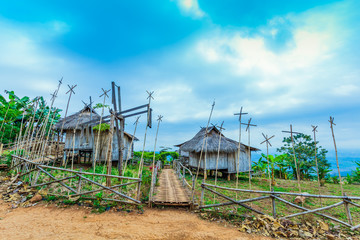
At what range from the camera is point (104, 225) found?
16.6 ft

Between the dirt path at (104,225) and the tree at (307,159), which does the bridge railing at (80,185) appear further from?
the tree at (307,159)

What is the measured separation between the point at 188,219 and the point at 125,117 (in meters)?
4.99

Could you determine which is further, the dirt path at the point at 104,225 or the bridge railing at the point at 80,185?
the bridge railing at the point at 80,185

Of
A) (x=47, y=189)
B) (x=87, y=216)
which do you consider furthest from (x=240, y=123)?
(x=47, y=189)

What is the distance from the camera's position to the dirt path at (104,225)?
454 cm

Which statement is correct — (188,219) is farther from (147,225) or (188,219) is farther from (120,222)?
(120,222)

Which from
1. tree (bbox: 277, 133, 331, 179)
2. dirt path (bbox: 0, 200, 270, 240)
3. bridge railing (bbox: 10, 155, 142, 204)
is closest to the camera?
dirt path (bbox: 0, 200, 270, 240)

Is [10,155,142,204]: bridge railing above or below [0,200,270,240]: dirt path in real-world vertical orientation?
above

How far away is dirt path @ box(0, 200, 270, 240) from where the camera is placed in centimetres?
454

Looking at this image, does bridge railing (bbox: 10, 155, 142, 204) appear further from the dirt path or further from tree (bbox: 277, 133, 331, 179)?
tree (bbox: 277, 133, 331, 179)

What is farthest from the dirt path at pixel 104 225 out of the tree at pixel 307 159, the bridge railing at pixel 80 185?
the tree at pixel 307 159

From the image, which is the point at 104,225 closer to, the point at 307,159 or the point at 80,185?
the point at 80,185

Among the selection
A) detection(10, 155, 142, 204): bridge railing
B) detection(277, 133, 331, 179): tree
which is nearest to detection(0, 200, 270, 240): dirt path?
detection(10, 155, 142, 204): bridge railing

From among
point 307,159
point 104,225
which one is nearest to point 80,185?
point 104,225
